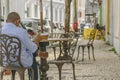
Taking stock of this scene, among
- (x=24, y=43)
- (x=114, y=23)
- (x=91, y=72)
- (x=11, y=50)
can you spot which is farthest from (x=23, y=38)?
(x=114, y=23)

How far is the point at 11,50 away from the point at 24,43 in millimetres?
245

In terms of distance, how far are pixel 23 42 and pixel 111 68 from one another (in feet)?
24.6

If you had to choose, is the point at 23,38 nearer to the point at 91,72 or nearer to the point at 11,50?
the point at 11,50

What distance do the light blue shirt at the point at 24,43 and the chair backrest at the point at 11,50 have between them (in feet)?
0.24

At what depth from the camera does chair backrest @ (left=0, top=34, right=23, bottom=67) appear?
297 inches

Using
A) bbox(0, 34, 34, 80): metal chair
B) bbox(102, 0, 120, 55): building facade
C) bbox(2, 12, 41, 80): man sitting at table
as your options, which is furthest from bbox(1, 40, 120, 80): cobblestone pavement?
bbox(102, 0, 120, 55): building facade

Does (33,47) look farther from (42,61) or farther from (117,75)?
(117,75)

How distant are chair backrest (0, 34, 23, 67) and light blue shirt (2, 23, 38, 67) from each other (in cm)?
7

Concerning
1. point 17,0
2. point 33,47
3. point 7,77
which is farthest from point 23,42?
point 17,0

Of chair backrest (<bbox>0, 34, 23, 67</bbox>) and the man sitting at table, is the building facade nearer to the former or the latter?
the man sitting at table

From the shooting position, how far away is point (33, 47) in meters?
7.77

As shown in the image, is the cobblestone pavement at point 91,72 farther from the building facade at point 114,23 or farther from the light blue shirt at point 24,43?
the building facade at point 114,23

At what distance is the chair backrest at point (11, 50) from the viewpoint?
7555mm

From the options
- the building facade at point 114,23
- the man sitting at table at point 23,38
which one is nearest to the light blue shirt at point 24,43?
the man sitting at table at point 23,38
